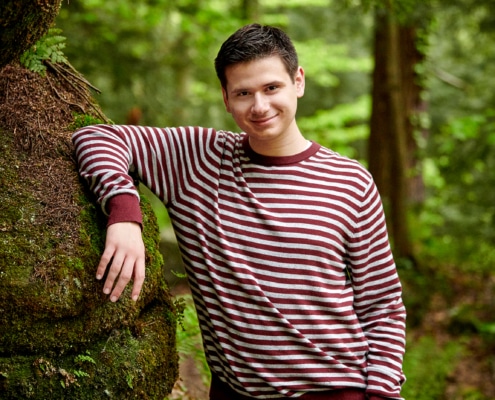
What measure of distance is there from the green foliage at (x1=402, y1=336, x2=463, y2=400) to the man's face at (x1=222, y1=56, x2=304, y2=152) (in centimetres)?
414

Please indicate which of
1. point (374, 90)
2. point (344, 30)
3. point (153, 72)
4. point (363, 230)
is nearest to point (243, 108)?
point (363, 230)

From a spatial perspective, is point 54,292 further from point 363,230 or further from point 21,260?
point 363,230

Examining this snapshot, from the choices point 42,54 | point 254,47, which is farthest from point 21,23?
point 254,47

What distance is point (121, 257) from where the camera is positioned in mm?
2342

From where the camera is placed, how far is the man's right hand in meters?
2.34

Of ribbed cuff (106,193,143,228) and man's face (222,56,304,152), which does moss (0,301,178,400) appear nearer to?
ribbed cuff (106,193,143,228)

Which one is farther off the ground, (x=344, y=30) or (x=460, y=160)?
(x=344, y=30)

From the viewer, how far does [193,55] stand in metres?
13.6

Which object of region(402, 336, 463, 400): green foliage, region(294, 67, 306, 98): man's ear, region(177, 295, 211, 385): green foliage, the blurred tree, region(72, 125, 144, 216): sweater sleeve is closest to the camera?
region(72, 125, 144, 216): sweater sleeve

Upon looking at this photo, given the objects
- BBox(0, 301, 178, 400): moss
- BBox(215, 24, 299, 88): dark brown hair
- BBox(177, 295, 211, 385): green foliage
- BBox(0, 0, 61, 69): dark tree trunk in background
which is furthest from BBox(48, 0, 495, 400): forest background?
BBox(0, 301, 178, 400): moss

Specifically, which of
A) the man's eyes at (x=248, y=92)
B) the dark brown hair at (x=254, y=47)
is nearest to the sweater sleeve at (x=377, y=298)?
the man's eyes at (x=248, y=92)

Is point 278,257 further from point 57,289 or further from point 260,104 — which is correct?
point 57,289

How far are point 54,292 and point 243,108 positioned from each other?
3.66 ft

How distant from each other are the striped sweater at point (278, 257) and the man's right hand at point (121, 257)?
158 mm
